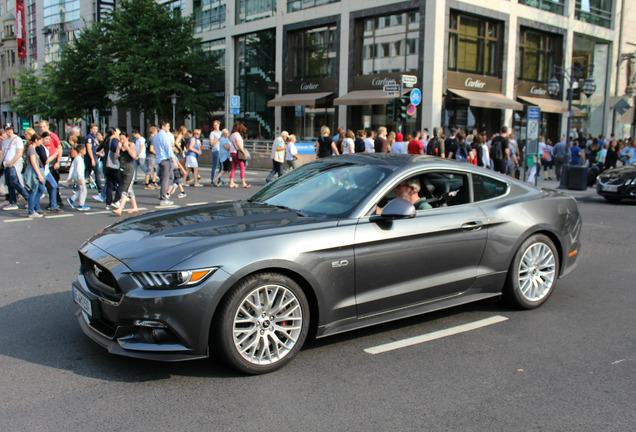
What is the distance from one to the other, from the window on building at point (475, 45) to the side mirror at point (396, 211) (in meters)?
27.1

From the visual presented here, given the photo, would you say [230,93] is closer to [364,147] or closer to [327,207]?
[364,147]

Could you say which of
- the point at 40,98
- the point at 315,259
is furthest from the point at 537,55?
the point at 40,98

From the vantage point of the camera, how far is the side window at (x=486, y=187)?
530 cm

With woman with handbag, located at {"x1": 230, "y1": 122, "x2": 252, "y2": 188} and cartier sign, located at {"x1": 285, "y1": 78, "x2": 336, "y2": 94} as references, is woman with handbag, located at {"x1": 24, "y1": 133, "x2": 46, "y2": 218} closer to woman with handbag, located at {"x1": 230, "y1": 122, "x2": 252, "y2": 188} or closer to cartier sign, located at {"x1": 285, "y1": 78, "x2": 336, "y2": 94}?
woman with handbag, located at {"x1": 230, "y1": 122, "x2": 252, "y2": 188}

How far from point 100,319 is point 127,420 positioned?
883mm

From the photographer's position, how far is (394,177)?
4.77m

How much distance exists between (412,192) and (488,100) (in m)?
26.8

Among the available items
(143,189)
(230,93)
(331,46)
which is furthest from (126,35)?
(143,189)

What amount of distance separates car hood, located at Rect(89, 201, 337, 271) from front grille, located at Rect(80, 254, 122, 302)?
0.14 m

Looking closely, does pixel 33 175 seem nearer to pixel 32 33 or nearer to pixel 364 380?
pixel 364 380

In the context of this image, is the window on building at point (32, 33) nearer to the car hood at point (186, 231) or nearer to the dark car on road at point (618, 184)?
the dark car on road at point (618, 184)

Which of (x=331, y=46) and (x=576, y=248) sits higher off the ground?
(x=331, y=46)

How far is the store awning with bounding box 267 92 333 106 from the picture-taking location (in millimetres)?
33250

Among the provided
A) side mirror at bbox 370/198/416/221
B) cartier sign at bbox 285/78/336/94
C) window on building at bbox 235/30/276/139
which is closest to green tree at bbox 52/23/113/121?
window on building at bbox 235/30/276/139
